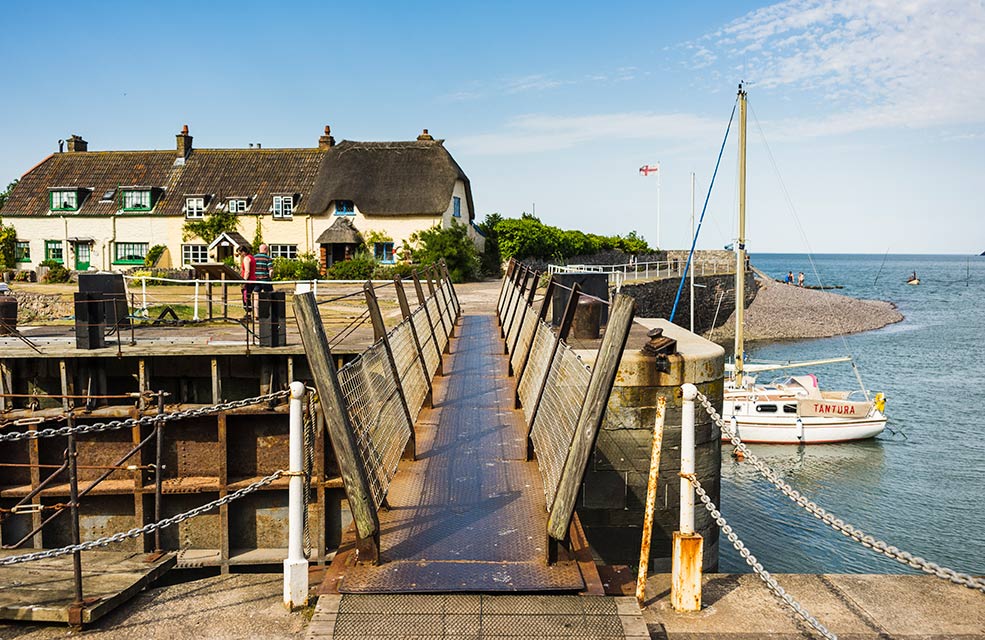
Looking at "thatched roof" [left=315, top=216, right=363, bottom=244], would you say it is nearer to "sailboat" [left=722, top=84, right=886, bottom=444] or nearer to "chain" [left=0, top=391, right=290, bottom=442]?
"sailboat" [left=722, top=84, right=886, bottom=444]

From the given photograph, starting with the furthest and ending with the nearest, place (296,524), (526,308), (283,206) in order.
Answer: (283,206) < (526,308) < (296,524)

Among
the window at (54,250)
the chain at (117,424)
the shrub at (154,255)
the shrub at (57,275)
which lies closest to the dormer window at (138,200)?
the shrub at (154,255)

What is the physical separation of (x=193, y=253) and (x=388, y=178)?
1224 centimetres

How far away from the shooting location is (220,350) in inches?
572

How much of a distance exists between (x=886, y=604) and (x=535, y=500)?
225 centimetres

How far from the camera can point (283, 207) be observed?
46.2 metres

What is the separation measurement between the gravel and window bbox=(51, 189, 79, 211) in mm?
39636

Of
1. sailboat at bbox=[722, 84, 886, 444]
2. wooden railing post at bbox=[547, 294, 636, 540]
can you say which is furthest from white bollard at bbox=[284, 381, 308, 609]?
sailboat at bbox=[722, 84, 886, 444]

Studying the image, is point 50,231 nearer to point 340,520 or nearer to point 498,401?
point 340,520

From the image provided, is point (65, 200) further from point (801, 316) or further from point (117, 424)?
point (801, 316)

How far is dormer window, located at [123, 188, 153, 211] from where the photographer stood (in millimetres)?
46594

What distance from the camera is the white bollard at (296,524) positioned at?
4383 millimetres

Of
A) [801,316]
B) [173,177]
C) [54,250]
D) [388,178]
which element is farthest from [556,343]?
[801,316]

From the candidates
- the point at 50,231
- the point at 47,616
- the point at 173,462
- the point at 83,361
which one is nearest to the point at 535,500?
the point at 47,616
